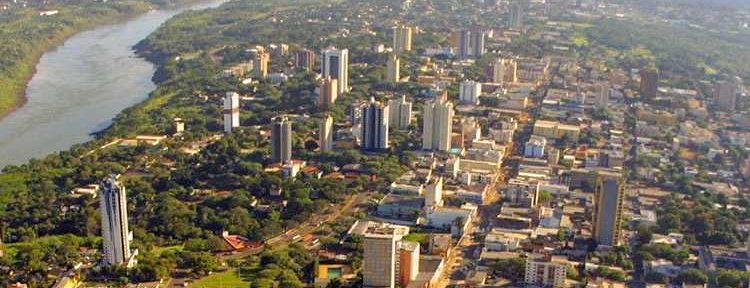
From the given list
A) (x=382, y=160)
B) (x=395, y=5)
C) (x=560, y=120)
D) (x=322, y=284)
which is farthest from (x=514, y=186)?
(x=395, y=5)

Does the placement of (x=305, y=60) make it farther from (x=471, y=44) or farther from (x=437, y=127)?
(x=437, y=127)

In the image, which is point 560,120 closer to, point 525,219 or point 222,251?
point 525,219

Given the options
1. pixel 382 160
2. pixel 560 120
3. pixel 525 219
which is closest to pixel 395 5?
pixel 560 120

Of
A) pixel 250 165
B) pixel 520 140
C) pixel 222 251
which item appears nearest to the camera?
pixel 222 251

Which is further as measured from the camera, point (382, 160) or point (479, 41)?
point (479, 41)

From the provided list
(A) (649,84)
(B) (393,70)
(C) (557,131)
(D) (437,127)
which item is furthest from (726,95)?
(B) (393,70)

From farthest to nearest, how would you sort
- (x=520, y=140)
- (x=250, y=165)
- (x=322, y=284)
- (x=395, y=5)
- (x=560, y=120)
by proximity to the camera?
(x=395, y=5), (x=560, y=120), (x=520, y=140), (x=250, y=165), (x=322, y=284)

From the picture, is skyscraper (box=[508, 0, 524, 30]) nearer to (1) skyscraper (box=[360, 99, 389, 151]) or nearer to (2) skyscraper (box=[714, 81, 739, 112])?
(2) skyscraper (box=[714, 81, 739, 112])
